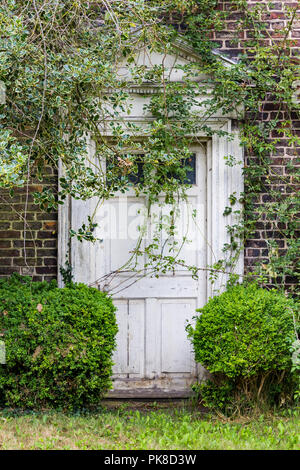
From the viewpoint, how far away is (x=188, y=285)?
5297 millimetres

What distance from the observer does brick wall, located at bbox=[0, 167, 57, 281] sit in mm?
5098

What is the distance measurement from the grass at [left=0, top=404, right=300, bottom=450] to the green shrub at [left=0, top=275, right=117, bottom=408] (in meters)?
0.17

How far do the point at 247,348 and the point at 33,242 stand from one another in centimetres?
231

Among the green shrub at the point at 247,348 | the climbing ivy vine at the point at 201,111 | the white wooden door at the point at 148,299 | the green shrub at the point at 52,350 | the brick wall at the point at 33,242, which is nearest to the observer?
the green shrub at the point at 52,350

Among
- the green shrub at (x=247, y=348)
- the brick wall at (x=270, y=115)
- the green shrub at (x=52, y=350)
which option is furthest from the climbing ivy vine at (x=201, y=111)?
the green shrub at (x=52, y=350)

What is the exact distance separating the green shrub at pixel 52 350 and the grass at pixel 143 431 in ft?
0.55

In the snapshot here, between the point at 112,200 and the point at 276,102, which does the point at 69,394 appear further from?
the point at 276,102

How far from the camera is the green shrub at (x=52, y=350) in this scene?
4.09 meters

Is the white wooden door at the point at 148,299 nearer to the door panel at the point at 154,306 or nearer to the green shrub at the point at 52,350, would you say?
the door panel at the point at 154,306

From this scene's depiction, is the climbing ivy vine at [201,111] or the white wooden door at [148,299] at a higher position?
the climbing ivy vine at [201,111]

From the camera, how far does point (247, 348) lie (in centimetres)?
421

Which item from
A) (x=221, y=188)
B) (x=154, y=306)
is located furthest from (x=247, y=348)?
Answer: (x=221, y=188)

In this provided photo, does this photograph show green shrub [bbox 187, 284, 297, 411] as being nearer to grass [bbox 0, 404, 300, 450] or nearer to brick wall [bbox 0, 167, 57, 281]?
grass [bbox 0, 404, 300, 450]
